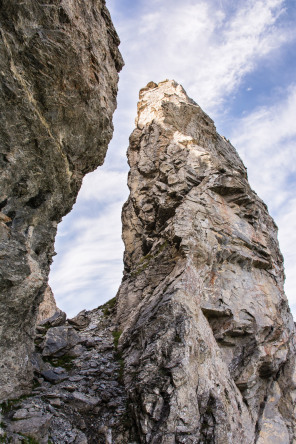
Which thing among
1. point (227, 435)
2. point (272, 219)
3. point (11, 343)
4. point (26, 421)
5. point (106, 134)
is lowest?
point (227, 435)

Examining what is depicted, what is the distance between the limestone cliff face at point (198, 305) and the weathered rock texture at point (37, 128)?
5.98 meters

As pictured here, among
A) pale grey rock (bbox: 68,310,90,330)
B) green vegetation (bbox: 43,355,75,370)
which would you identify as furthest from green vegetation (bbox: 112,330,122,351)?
pale grey rock (bbox: 68,310,90,330)

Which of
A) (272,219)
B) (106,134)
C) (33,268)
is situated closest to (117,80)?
(106,134)

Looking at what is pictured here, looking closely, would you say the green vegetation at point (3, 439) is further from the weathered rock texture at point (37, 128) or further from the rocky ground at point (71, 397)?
the weathered rock texture at point (37, 128)

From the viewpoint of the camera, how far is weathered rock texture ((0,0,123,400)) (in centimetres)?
949

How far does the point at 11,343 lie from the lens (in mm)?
Answer: 11039

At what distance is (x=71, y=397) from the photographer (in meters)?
12.0

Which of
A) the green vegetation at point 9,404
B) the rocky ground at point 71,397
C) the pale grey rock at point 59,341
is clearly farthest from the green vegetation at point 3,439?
the pale grey rock at point 59,341

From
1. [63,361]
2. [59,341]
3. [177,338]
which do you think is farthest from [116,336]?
[177,338]

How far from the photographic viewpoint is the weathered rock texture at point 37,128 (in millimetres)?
9492

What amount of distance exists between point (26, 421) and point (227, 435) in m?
7.52

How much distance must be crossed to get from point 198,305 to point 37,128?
1195 cm

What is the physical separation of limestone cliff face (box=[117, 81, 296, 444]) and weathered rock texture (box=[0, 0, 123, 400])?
5.98m

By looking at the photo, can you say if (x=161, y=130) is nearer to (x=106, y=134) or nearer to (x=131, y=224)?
(x=131, y=224)
